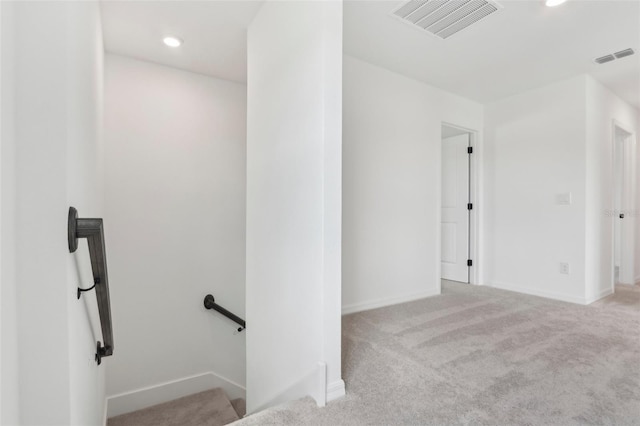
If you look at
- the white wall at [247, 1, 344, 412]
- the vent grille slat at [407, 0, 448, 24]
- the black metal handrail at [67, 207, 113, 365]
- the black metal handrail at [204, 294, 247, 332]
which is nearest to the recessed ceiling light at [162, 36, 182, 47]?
the white wall at [247, 1, 344, 412]

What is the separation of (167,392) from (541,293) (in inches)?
154

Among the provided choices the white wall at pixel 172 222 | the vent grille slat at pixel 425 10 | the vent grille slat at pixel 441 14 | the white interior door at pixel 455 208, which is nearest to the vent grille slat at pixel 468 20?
the vent grille slat at pixel 441 14

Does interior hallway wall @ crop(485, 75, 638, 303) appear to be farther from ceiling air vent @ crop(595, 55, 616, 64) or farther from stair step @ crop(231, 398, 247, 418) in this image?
stair step @ crop(231, 398, 247, 418)

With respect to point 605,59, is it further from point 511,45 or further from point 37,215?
point 37,215

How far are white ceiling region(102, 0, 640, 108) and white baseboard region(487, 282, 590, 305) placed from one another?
2264mm

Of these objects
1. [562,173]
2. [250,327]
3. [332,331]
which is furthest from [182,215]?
[562,173]

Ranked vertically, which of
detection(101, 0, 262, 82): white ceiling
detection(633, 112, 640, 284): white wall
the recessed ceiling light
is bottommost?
detection(633, 112, 640, 284): white wall

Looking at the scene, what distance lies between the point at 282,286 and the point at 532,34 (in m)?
2.74

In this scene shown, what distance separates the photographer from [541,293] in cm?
341

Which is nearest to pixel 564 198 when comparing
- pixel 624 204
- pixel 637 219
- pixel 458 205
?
pixel 458 205

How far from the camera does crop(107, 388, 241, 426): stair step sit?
8.45 feet

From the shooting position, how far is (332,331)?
1.52 m

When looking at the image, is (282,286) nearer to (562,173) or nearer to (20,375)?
(20,375)

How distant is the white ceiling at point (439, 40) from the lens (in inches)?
85.3
